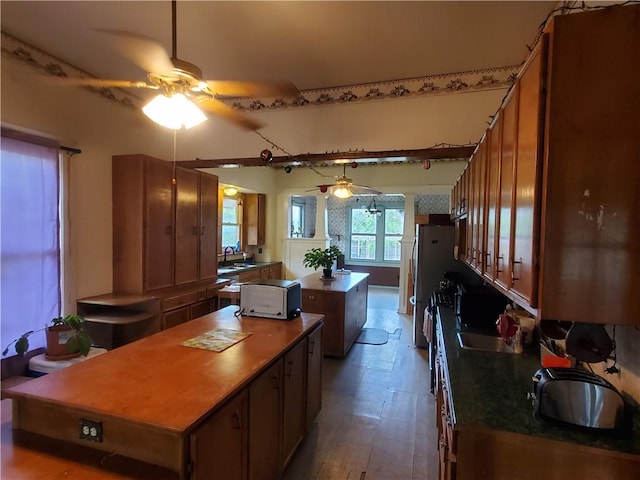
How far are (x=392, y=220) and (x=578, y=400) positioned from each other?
8415 mm

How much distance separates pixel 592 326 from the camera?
1392 mm

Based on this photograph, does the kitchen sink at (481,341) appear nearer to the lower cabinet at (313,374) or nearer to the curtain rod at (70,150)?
the lower cabinet at (313,374)

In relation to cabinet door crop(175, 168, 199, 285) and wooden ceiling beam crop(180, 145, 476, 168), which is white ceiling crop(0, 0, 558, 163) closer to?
wooden ceiling beam crop(180, 145, 476, 168)

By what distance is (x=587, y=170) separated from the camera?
109 cm

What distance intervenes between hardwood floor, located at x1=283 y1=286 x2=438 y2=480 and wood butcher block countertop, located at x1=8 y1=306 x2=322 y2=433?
2.92 ft

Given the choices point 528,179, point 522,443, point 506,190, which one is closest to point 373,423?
point 522,443

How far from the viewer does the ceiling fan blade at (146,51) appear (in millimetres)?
1537

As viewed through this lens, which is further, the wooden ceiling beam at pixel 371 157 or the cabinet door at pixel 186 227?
the cabinet door at pixel 186 227

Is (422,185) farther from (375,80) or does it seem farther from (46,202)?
(46,202)

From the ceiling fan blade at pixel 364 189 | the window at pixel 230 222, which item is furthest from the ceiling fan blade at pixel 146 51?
the window at pixel 230 222

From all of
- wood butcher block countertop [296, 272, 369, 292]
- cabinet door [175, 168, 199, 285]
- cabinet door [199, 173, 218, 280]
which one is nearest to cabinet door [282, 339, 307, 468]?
wood butcher block countertop [296, 272, 369, 292]

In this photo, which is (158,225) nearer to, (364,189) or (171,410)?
(171,410)

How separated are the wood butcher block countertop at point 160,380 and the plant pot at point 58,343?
3.81 feet

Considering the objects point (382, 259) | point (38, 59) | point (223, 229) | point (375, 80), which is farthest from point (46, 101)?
point (382, 259)
